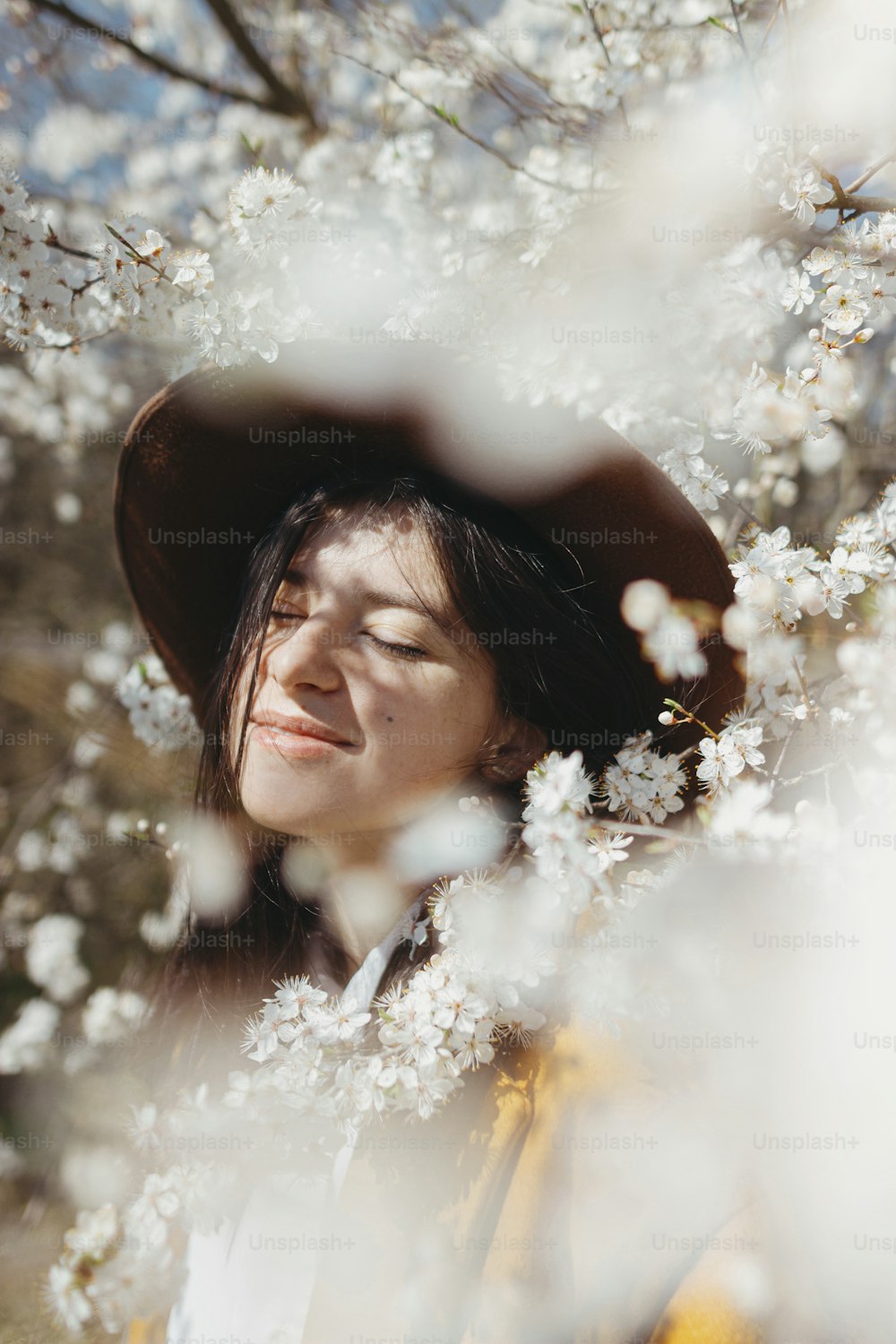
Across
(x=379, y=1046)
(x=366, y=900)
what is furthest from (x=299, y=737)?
(x=379, y=1046)

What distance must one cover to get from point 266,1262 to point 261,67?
11.8 ft

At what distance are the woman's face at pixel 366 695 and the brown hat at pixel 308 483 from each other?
22 cm

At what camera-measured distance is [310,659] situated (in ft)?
4.75

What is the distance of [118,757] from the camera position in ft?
11.9

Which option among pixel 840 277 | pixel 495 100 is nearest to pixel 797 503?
pixel 840 277

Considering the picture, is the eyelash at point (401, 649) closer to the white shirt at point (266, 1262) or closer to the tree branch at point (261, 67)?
the white shirt at point (266, 1262)

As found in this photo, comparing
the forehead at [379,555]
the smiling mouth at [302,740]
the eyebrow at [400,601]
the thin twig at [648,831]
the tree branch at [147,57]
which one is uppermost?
the tree branch at [147,57]

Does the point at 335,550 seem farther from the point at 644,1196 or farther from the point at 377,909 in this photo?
the point at 644,1196

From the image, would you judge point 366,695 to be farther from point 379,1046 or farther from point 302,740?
point 379,1046

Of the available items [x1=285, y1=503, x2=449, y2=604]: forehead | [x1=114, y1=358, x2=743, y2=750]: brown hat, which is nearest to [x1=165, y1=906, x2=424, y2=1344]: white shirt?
[x1=285, y1=503, x2=449, y2=604]: forehead

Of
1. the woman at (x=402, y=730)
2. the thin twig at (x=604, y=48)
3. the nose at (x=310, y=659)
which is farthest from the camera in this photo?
the thin twig at (x=604, y=48)

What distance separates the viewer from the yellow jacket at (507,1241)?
3.90 feet

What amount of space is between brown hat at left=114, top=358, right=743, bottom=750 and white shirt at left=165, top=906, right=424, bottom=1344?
2.61 ft

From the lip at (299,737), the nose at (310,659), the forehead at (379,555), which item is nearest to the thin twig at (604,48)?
the forehead at (379,555)
